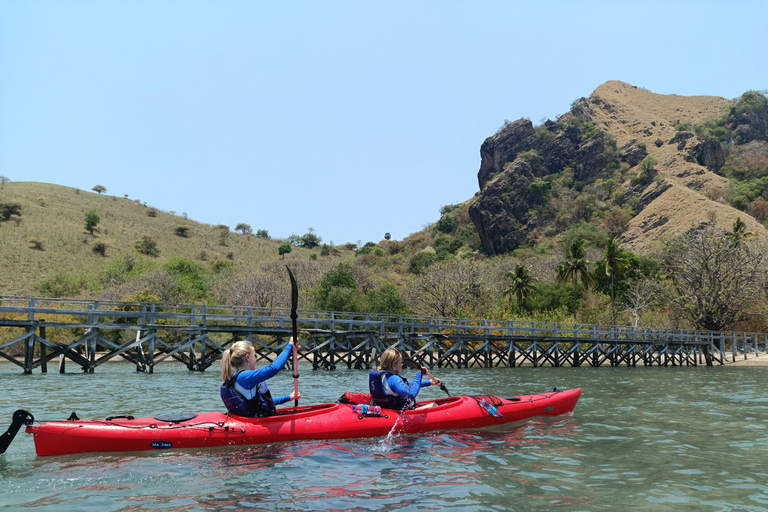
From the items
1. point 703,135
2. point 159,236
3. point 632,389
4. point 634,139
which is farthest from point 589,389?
point 703,135

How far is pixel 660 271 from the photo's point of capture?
5550 cm

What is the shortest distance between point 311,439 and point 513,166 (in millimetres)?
105255

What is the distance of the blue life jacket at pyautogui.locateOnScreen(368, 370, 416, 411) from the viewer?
32.5ft

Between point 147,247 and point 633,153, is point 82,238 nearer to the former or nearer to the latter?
point 147,247

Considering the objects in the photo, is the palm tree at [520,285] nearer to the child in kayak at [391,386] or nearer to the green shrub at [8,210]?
the child in kayak at [391,386]

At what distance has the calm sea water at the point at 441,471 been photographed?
243 inches

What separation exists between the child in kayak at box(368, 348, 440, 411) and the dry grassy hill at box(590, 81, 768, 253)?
5847 centimetres

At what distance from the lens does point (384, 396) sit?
10.0 m

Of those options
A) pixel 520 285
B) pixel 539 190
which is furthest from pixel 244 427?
pixel 539 190

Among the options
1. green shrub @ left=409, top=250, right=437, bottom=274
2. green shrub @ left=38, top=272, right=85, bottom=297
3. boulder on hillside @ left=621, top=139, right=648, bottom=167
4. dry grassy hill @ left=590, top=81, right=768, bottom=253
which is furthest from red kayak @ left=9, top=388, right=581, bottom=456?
boulder on hillside @ left=621, top=139, right=648, bottom=167

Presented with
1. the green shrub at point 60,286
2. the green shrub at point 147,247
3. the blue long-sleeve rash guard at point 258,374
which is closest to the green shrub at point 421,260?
the green shrub at point 147,247

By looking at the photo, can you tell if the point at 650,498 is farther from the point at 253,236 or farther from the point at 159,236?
the point at 253,236

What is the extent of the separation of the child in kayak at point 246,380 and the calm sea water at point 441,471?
64 centimetres

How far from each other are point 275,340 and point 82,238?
50302mm
